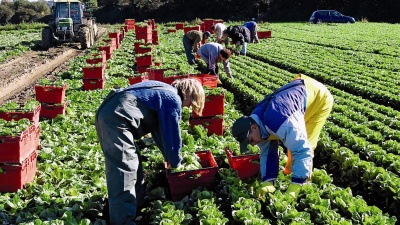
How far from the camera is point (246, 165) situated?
554 centimetres

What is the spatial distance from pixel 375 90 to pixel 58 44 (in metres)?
18.1

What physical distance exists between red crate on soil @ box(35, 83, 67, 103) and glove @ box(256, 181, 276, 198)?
5528 millimetres

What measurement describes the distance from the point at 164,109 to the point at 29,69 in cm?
1383

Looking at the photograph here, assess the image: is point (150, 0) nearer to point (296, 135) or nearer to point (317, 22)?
point (317, 22)

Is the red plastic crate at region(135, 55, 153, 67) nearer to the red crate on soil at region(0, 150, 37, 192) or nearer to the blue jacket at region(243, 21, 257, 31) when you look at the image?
the blue jacket at region(243, 21, 257, 31)

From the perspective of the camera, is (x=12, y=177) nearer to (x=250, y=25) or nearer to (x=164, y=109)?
(x=164, y=109)

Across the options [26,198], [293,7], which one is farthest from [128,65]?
[293,7]

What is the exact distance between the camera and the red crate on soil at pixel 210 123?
7.78 meters

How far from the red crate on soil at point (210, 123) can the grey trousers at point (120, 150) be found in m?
3.19

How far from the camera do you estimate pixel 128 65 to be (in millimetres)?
16781

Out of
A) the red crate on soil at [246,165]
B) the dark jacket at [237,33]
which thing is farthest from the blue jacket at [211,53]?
the red crate on soil at [246,165]

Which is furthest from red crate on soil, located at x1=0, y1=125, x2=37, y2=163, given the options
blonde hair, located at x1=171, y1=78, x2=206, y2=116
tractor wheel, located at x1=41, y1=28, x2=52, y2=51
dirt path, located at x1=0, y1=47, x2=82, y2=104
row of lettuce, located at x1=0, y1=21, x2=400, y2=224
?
tractor wheel, located at x1=41, y1=28, x2=52, y2=51

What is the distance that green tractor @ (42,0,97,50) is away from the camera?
22094mm

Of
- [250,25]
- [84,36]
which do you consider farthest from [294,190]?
[84,36]
